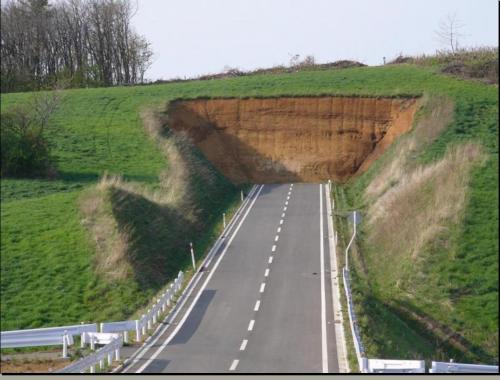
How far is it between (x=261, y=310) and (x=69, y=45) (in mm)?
66155

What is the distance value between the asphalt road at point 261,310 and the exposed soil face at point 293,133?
39.3ft

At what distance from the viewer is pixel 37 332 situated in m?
18.7

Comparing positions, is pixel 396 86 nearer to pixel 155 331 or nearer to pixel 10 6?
pixel 155 331

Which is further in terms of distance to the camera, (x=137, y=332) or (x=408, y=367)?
(x=137, y=332)

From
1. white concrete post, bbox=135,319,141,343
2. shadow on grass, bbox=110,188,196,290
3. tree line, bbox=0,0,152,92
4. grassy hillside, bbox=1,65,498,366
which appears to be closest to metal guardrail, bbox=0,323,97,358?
white concrete post, bbox=135,319,141,343

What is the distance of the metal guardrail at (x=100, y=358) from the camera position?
1641 cm

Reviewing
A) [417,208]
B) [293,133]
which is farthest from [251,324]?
[293,133]

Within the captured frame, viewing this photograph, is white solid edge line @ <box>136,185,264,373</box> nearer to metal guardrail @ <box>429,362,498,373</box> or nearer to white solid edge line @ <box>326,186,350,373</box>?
white solid edge line @ <box>326,186,350,373</box>

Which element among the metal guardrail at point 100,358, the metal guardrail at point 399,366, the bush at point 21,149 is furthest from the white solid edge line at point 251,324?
the bush at point 21,149

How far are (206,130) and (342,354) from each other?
3479cm

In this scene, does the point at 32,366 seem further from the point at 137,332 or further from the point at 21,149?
the point at 21,149

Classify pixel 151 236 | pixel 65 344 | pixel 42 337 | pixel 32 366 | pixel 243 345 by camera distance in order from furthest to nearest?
pixel 151 236 → pixel 243 345 → pixel 65 344 → pixel 42 337 → pixel 32 366

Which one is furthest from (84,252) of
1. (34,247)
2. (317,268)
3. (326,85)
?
(326,85)

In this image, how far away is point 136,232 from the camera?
30188 mm
